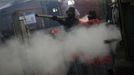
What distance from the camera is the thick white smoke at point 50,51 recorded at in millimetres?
5841

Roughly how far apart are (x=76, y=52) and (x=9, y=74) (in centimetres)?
196

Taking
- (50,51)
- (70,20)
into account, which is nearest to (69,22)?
(70,20)

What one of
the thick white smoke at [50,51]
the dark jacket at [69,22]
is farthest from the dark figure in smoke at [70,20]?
the thick white smoke at [50,51]

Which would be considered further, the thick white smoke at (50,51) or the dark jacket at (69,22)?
the dark jacket at (69,22)

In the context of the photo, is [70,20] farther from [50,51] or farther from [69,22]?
A: [50,51]

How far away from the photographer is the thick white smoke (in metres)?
5.84

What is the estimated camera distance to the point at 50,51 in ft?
21.9

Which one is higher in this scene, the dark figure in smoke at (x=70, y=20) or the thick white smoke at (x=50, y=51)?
the dark figure in smoke at (x=70, y=20)

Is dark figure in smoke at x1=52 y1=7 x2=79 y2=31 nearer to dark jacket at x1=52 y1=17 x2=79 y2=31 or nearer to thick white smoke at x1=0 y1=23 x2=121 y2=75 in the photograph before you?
dark jacket at x1=52 y1=17 x2=79 y2=31

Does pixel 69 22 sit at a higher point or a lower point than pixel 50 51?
higher

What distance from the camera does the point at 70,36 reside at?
21.4 feet

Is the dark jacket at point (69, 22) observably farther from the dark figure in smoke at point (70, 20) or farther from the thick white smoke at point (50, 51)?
the thick white smoke at point (50, 51)

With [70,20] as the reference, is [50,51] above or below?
below

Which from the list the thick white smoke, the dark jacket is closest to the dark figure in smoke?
the dark jacket
